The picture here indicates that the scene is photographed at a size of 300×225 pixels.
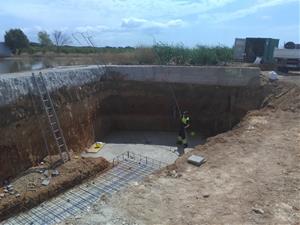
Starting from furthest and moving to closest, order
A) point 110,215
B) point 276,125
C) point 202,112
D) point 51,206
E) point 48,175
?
point 202,112, point 276,125, point 48,175, point 51,206, point 110,215

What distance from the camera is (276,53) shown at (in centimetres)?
1944

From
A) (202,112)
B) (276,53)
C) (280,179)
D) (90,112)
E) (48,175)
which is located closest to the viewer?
(280,179)

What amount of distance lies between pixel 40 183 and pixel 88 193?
1386mm

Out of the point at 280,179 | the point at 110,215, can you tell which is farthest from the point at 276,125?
the point at 110,215

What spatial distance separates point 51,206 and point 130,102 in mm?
8514

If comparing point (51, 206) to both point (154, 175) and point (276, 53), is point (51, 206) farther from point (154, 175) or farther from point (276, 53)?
point (276, 53)

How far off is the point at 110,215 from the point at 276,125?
6790mm

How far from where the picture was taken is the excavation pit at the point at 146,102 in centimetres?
1284

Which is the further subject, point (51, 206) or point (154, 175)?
point (51, 206)

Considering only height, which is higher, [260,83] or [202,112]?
[260,83]

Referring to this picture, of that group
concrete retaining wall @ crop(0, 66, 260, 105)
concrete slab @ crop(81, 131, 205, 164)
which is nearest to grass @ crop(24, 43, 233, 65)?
concrete retaining wall @ crop(0, 66, 260, 105)

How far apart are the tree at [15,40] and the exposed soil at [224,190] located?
4326 centimetres

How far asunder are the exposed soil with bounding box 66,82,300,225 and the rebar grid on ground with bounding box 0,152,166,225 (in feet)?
3.31

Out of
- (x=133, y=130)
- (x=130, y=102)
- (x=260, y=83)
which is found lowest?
(x=133, y=130)
